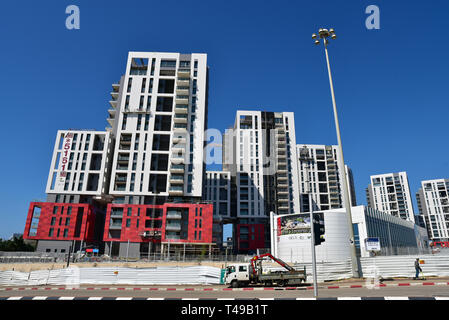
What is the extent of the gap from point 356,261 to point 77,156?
76832 millimetres

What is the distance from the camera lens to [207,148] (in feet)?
263

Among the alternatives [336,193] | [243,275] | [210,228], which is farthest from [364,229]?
[336,193]

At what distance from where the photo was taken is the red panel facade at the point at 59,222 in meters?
69.9

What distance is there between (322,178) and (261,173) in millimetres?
37908

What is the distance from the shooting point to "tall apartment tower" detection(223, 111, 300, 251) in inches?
3748

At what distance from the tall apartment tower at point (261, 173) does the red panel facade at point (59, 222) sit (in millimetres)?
48112

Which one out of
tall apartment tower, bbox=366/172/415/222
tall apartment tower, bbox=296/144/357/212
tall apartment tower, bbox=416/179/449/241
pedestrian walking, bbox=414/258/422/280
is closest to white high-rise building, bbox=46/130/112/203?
pedestrian walking, bbox=414/258/422/280

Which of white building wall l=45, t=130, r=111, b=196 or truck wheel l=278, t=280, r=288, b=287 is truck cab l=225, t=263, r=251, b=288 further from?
white building wall l=45, t=130, r=111, b=196

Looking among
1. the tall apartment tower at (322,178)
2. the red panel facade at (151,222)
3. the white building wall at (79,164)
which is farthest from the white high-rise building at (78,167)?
the tall apartment tower at (322,178)

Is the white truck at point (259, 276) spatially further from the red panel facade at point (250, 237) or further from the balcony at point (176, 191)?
the red panel facade at point (250, 237)

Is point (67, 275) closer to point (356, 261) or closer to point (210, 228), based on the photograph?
point (356, 261)

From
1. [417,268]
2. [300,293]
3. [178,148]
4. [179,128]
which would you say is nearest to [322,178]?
[179,128]

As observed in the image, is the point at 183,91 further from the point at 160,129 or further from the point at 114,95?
the point at 114,95

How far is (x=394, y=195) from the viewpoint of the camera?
520ft
